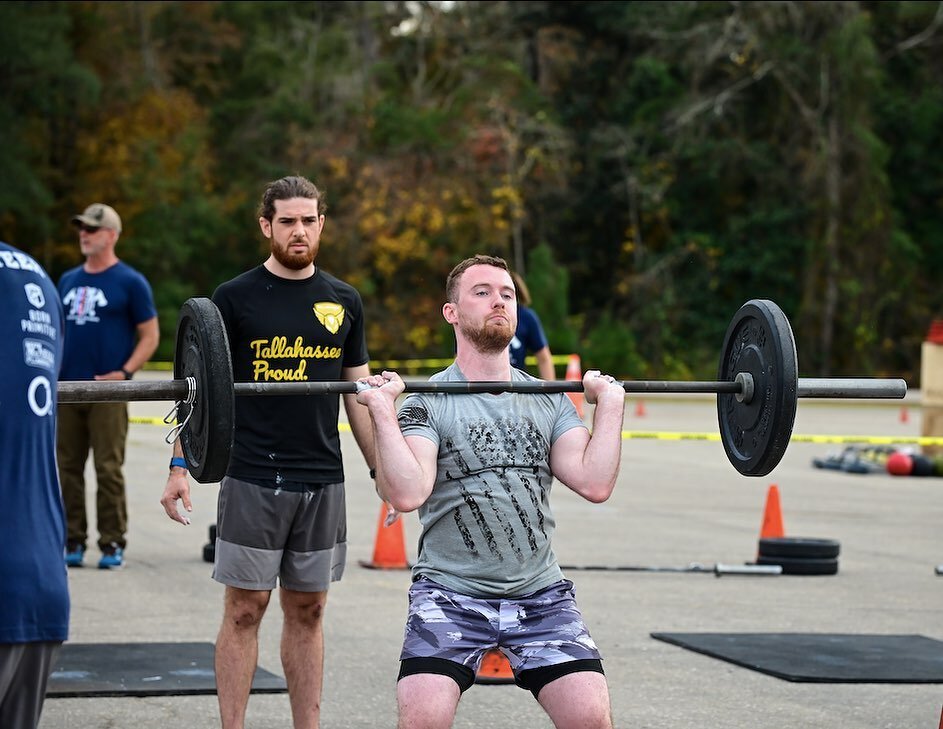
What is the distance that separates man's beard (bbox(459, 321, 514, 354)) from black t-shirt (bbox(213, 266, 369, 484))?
0.79m

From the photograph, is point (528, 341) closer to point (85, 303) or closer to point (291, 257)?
point (85, 303)

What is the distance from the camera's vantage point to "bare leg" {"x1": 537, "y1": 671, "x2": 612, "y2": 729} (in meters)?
3.80

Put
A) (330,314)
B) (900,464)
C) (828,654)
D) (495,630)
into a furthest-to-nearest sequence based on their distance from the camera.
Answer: (900,464), (828,654), (330,314), (495,630)

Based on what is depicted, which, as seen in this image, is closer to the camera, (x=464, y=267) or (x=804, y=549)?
(x=464, y=267)

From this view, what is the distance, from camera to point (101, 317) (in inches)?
339

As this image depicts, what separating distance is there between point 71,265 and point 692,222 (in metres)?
16.9

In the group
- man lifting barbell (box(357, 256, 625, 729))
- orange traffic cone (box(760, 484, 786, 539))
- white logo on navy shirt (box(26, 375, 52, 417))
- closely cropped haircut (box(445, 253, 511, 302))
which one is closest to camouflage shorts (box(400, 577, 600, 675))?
man lifting barbell (box(357, 256, 625, 729))

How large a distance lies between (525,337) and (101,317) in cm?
297

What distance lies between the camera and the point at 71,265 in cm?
4081

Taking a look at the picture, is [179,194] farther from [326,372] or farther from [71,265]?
[326,372]

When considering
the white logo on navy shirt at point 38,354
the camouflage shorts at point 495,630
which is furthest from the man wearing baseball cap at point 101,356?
the white logo on navy shirt at point 38,354

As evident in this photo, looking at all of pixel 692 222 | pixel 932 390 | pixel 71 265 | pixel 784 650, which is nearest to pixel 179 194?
pixel 71 265

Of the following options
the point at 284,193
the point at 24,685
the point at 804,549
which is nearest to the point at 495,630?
the point at 24,685

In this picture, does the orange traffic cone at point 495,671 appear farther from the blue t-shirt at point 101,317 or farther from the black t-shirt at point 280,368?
the blue t-shirt at point 101,317
